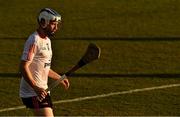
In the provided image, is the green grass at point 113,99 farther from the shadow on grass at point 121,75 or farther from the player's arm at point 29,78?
the player's arm at point 29,78

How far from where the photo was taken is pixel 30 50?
9.53 meters

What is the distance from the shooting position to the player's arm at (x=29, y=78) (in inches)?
362

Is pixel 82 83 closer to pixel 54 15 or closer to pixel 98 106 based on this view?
pixel 98 106

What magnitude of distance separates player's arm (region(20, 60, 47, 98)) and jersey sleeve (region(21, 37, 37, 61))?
73 millimetres

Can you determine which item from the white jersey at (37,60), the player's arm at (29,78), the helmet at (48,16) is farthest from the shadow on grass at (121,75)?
the player's arm at (29,78)

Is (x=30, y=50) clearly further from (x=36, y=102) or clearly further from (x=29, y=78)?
(x=36, y=102)

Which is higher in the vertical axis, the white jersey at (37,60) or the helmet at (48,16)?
the helmet at (48,16)

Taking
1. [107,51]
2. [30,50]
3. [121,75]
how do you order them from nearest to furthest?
[30,50] < [121,75] < [107,51]

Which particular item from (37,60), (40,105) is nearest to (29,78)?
Answer: (37,60)

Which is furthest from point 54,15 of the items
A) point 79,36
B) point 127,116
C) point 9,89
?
point 79,36

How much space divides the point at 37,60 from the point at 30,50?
0.28 metres

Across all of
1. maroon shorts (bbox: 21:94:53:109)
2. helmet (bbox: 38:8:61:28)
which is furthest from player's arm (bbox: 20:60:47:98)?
helmet (bbox: 38:8:61:28)

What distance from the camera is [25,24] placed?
27125 millimetres

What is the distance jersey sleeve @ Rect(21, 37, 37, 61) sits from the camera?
9.43 meters
